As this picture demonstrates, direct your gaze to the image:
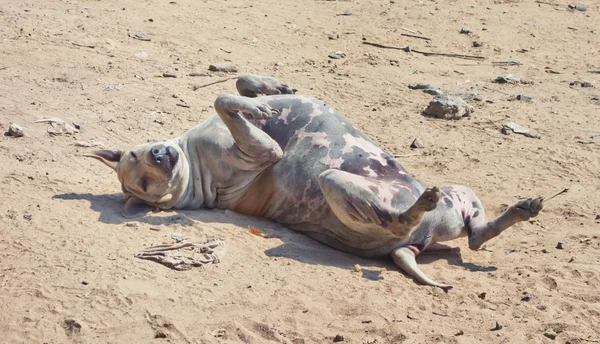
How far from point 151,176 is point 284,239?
1.09m

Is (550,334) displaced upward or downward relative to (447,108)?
upward

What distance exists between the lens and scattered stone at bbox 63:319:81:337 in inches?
175

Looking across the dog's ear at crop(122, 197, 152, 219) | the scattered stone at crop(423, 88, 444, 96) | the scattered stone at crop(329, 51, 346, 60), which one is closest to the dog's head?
the dog's ear at crop(122, 197, 152, 219)

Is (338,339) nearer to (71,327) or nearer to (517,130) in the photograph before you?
(71,327)

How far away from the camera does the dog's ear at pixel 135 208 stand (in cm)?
600

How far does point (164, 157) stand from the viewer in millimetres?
5984

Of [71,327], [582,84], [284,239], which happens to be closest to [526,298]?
[284,239]

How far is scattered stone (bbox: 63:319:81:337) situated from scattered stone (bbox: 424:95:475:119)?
5.08 m

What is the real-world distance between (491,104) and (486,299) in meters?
4.30

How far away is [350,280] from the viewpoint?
17.4 ft

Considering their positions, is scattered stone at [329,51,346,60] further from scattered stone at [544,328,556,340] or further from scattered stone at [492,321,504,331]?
scattered stone at [544,328,556,340]

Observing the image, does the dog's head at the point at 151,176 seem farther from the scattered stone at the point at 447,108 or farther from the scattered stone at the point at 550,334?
the scattered stone at the point at 447,108

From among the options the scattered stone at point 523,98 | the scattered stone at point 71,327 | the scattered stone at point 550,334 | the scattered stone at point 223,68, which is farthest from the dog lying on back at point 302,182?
the scattered stone at point 523,98

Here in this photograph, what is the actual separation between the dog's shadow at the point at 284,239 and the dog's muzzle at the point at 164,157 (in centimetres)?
38
